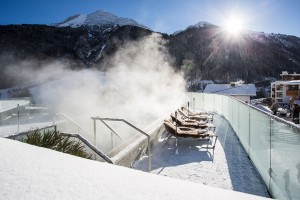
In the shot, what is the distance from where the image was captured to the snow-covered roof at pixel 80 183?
2152mm

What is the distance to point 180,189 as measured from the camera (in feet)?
8.11

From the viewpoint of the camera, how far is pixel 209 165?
6.42 metres

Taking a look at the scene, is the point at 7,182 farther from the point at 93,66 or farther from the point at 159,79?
the point at 93,66

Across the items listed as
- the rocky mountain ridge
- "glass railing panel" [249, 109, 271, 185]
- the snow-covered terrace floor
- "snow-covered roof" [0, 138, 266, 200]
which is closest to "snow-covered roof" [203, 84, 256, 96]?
the rocky mountain ridge

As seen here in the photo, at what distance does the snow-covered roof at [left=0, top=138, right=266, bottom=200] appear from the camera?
7.06ft

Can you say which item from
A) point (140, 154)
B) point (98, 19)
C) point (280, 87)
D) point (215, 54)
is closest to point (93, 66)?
point (215, 54)

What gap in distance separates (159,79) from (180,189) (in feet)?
114

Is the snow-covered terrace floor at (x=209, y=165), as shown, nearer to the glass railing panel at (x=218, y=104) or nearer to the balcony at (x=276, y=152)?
the balcony at (x=276, y=152)

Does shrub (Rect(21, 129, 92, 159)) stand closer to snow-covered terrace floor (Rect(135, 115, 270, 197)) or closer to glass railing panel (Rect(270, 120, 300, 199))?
snow-covered terrace floor (Rect(135, 115, 270, 197))

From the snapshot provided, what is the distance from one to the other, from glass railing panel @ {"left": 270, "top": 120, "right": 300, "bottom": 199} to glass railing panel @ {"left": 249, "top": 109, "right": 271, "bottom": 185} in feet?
1.35

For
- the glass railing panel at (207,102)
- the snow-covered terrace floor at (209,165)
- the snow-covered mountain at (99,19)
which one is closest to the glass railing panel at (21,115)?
the snow-covered terrace floor at (209,165)

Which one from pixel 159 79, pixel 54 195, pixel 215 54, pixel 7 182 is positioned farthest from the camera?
pixel 215 54

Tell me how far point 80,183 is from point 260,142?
4356mm

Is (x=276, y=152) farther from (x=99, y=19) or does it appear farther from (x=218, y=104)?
(x=99, y=19)
